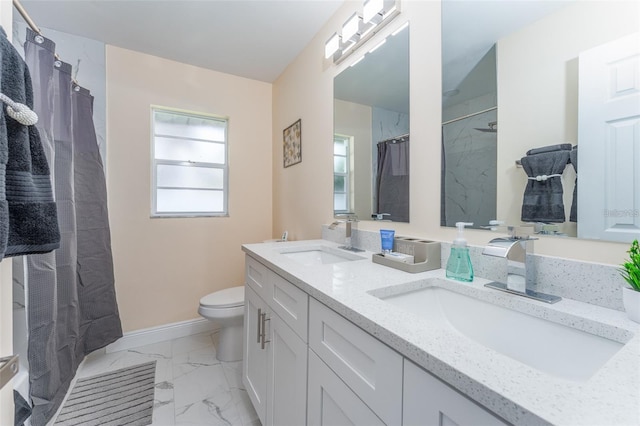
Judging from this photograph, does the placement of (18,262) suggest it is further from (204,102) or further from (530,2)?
(530,2)

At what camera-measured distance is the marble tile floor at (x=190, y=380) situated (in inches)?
57.9

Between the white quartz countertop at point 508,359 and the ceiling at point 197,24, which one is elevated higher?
the ceiling at point 197,24

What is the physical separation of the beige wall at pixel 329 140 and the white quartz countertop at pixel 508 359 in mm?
203

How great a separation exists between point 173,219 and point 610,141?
8.54ft

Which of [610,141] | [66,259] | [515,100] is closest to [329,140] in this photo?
[515,100]

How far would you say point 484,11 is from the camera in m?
0.97

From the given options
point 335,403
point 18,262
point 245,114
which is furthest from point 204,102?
point 335,403

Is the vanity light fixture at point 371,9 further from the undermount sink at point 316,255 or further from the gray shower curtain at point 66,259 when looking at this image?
the gray shower curtain at point 66,259

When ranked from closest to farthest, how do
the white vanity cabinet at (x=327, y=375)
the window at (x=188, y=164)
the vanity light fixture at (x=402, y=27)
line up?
the white vanity cabinet at (x=327, y=375)
the vanity light fixture at (x=402, y=27)
the window at (x=188, y=164)

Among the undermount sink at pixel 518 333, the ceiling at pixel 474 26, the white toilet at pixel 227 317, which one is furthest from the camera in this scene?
the white toilet at pixel 227 317

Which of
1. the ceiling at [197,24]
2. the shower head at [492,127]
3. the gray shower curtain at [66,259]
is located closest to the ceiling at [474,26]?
the shower head at [492,127]

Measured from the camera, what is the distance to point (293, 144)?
2.28 meters

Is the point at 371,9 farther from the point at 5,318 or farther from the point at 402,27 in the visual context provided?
the point at 5,318

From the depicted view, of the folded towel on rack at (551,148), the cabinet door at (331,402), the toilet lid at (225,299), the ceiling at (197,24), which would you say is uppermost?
the ceiling at (197,24)
